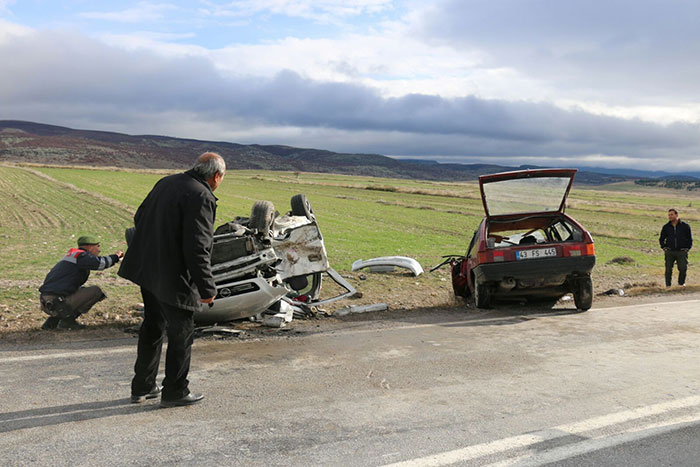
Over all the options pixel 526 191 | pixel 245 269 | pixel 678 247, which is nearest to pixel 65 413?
pixel 245 269

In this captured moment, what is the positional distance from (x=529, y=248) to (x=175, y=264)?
589 centimetres

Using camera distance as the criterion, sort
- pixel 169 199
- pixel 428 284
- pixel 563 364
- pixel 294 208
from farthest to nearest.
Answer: pixel 428 284
pixel 294 208
pixel 563 364
pixel 169 199

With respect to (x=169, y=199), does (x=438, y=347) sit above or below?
below

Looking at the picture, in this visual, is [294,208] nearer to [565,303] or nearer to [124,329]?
[124,329]

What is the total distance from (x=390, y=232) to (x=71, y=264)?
1947 cm

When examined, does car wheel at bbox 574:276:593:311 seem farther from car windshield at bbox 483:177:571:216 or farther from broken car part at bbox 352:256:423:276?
broken car part at bbox 352:256:423:276

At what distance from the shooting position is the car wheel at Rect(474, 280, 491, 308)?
9.34m

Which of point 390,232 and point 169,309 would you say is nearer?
point 169,309

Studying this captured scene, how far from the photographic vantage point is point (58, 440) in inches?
151

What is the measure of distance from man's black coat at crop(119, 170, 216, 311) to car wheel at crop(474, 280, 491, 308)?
220 inches

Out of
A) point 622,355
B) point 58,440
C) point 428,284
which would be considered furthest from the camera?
point 428,284

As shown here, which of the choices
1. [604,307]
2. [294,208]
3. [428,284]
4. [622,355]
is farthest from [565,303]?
[294,208]

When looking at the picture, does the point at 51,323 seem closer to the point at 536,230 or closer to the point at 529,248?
the point at 529,248

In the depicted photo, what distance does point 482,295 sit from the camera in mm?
9383
